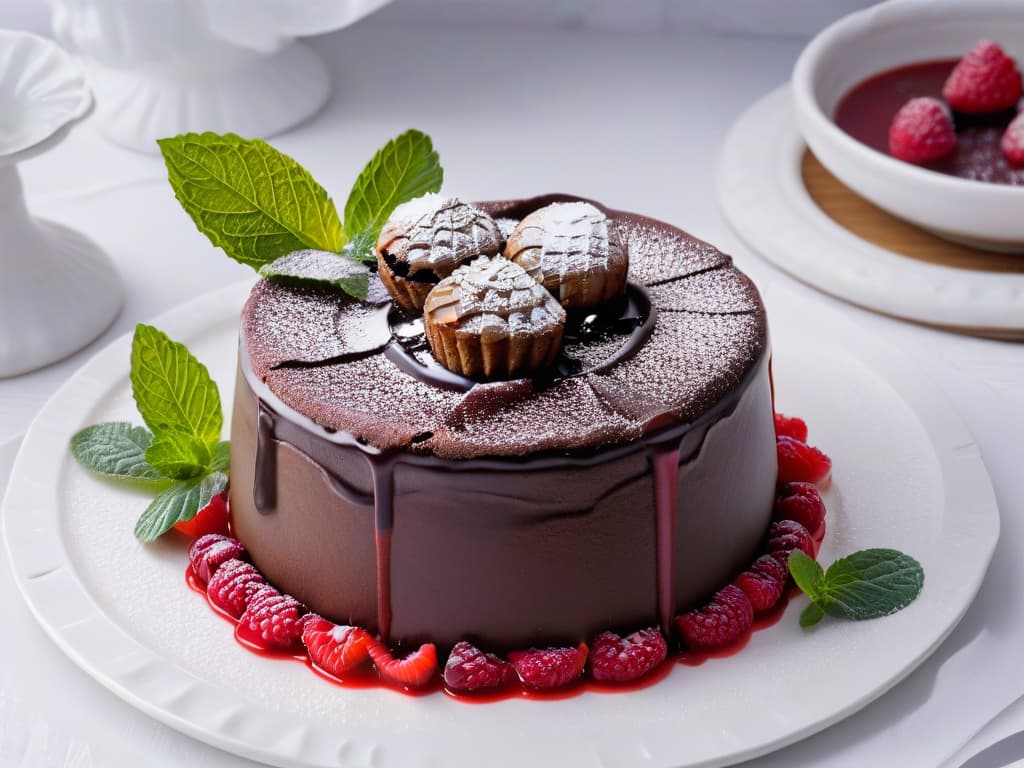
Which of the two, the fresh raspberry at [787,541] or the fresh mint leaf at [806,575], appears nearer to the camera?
the fresh mint leaf at [806,575]

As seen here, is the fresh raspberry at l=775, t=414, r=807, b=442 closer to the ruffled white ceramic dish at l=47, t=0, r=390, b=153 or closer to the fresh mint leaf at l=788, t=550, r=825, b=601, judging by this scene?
the fresh mint leaf at l=788, t=550, r=825, b=601

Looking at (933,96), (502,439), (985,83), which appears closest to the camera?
(502,439)

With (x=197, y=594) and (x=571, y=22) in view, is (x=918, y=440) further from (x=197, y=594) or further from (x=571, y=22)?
(x=571, y=22)

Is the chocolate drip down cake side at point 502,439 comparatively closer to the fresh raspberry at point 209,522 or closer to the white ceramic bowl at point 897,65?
the fresh raspberry at point 209,522

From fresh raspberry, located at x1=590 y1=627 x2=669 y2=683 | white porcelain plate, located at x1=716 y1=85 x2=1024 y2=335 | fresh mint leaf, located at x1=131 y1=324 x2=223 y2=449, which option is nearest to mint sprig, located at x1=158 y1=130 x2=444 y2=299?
fresh mint leaf, located at x1=131 y1=324 x2=223 y2=449

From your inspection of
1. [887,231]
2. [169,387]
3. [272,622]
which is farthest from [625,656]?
[887,231]

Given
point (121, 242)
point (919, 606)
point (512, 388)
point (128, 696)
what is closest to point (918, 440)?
point (919, 606)

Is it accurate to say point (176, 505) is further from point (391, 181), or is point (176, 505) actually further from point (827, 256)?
point (827, 256)

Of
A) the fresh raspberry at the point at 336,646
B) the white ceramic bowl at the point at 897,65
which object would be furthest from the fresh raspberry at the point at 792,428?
the fresh raspberry at the point at 336,646
